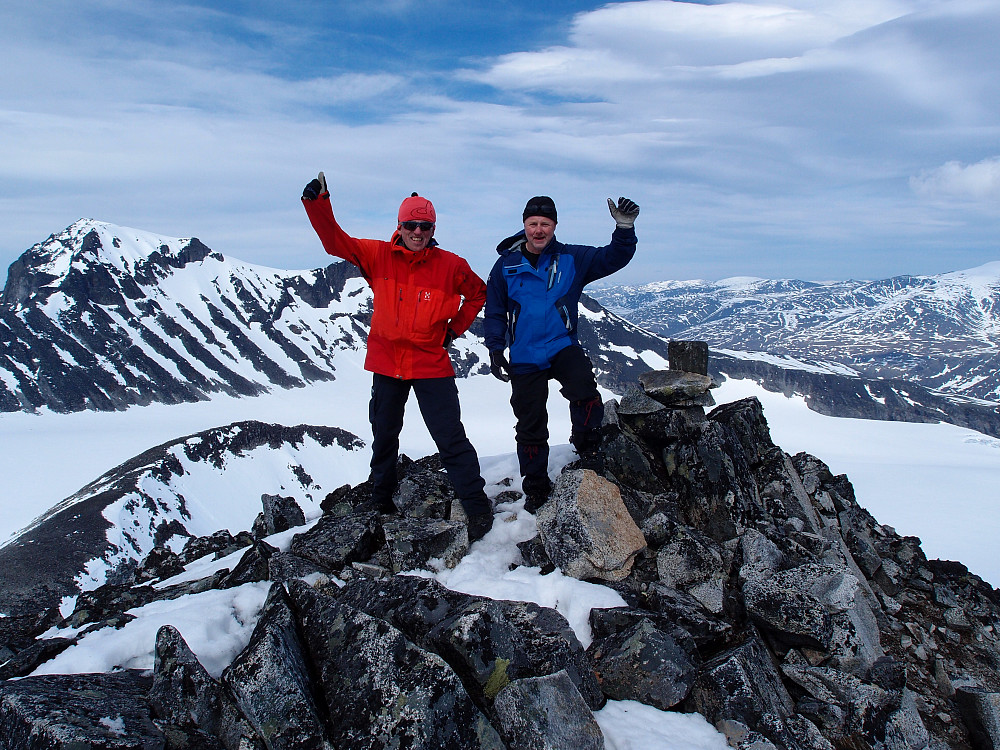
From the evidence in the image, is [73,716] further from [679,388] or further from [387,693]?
[679,388]

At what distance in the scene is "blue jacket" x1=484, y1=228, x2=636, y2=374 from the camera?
27.1 feet

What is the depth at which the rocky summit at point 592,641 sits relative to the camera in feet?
14.5

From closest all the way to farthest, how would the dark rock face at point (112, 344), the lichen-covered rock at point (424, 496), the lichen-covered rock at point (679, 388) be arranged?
the lichen-covered rock at point (424, 496), the lichen-covered rock at point (679, 388), the dark rock face at point (112, 344)

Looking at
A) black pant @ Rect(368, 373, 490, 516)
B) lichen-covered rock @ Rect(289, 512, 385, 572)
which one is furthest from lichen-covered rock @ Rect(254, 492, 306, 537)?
black pant @ Rect(368, 373, 490, 516)

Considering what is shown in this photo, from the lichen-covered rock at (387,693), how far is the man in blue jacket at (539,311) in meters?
4.07

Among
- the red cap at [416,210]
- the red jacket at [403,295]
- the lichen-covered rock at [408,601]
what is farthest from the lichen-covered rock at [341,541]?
the red cap at [416,210]

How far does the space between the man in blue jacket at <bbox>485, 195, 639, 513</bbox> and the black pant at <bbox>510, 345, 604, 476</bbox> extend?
0.6 inches

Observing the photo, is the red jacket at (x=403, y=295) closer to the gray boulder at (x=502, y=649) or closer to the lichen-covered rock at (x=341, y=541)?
the lichen-covered rock at (x=341, y=541)

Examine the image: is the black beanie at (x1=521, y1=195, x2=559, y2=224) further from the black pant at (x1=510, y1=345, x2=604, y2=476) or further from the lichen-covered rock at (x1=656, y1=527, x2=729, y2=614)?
the lichen-covered rock at (x1=656, y1=527, x2=729, y2=614)

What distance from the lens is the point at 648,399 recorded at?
1045 cm

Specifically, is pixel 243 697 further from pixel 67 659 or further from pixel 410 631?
pixel 67 659

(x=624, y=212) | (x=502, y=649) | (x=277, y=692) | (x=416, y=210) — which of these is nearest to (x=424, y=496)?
(x=416, y=210)

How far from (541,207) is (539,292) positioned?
116cm

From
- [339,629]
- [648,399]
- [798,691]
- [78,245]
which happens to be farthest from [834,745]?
[78,245]
